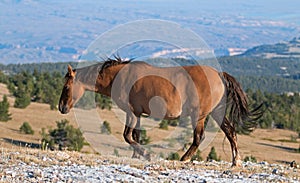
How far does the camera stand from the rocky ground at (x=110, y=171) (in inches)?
359

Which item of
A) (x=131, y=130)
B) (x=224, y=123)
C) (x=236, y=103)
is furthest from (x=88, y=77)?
(x=236, y=103)

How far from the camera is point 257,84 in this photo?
155m

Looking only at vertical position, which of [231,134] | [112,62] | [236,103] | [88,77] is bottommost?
[231,134]

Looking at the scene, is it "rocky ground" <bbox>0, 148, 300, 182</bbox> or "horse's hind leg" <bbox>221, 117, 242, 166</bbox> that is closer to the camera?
"rocky ground" <bbox>0, 148, 300, 182</bbox>

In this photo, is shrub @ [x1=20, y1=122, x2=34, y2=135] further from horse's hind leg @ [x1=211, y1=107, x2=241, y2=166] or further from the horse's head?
horse's hind leg @ [x1=211, y1=107, x2=241, y2=166]

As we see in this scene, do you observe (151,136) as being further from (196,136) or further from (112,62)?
(196,136)

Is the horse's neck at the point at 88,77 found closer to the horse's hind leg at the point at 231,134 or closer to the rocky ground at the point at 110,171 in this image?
the rocky ground at the point at 110,171

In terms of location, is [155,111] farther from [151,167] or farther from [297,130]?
[297,130]

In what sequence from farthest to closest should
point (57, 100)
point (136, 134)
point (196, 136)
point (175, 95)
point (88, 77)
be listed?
point (57, 100) < point (88, 77) < point (136, 134) < point (196, 136) < point (175, 95)

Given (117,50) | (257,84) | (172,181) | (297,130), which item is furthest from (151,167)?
(257,84)

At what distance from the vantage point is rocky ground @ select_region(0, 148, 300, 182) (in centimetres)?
912

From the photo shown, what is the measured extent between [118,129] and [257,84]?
10808 centimetres

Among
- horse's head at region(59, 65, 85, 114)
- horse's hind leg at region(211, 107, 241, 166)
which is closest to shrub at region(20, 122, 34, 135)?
horse's head at region(59, 65, 85, 114)

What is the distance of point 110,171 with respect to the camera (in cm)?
989
